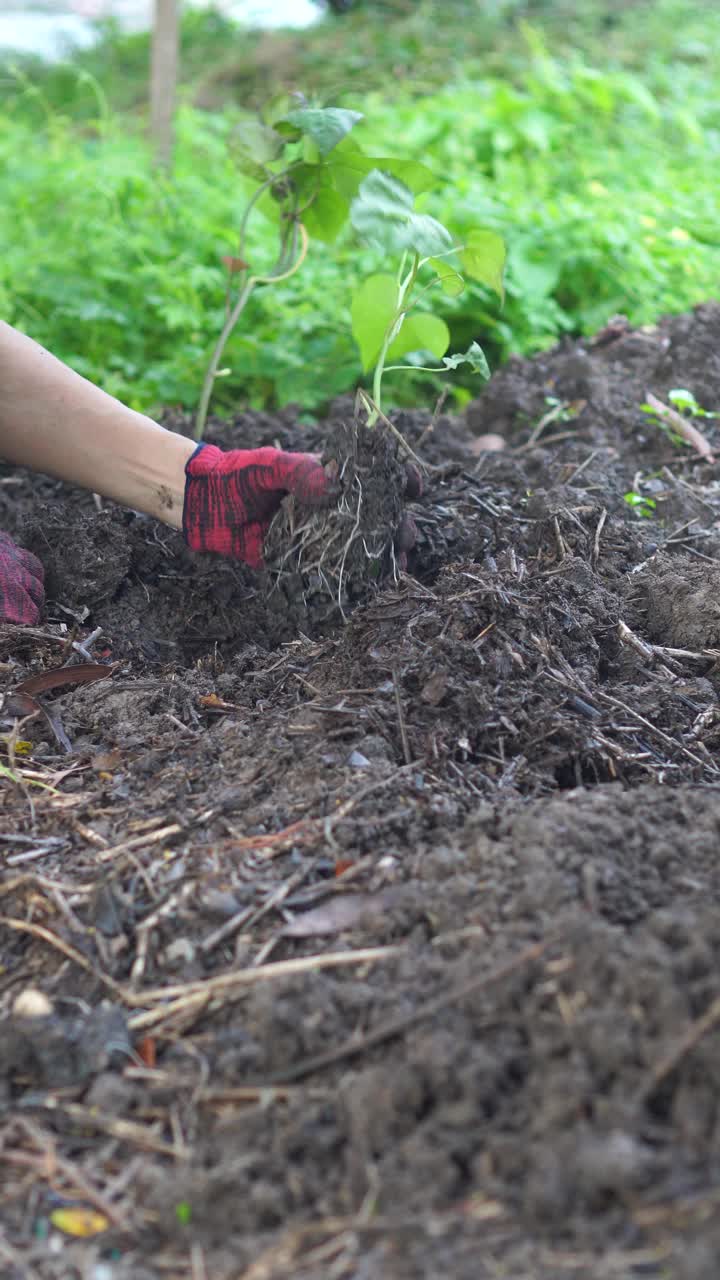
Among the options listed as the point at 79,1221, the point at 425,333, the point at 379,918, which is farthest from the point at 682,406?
the point at 79,1221

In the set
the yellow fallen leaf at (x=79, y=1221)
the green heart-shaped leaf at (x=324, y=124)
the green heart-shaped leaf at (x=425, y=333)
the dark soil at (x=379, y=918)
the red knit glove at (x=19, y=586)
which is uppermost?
the green heart-shaped leaf at (x=324, y=124)

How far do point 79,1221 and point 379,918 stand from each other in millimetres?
483

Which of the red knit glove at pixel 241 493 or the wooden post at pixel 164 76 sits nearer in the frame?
the red knit glove at pixel 241 493

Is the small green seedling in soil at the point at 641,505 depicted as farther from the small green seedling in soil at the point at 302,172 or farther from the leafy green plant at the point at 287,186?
the leafy green plant at the point at 287,186

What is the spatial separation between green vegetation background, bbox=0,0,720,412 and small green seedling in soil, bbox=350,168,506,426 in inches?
26.9

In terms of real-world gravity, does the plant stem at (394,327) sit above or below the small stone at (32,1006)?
above

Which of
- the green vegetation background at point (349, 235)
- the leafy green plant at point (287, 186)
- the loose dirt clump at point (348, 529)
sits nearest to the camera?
the loose dirt clump at point (348, 529)

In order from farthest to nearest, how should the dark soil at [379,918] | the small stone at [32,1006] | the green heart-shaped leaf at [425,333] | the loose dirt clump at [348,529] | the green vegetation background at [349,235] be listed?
the green vegetation background at [349,235]
the green heart-shaped leaf at [425,333]
the loose dirt clump at [348,529]
the small stone at [32,1006]
the dark soil at [379,918]

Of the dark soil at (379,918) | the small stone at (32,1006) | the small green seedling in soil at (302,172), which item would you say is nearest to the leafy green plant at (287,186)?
the small green seedling in soil at (302,172)

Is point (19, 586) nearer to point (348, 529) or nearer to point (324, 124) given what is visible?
point (348, 529)

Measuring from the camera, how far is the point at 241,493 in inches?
90.2

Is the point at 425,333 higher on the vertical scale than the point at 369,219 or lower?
lower

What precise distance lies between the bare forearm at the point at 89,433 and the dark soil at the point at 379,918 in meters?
0.19

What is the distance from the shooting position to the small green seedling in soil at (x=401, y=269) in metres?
2.24
